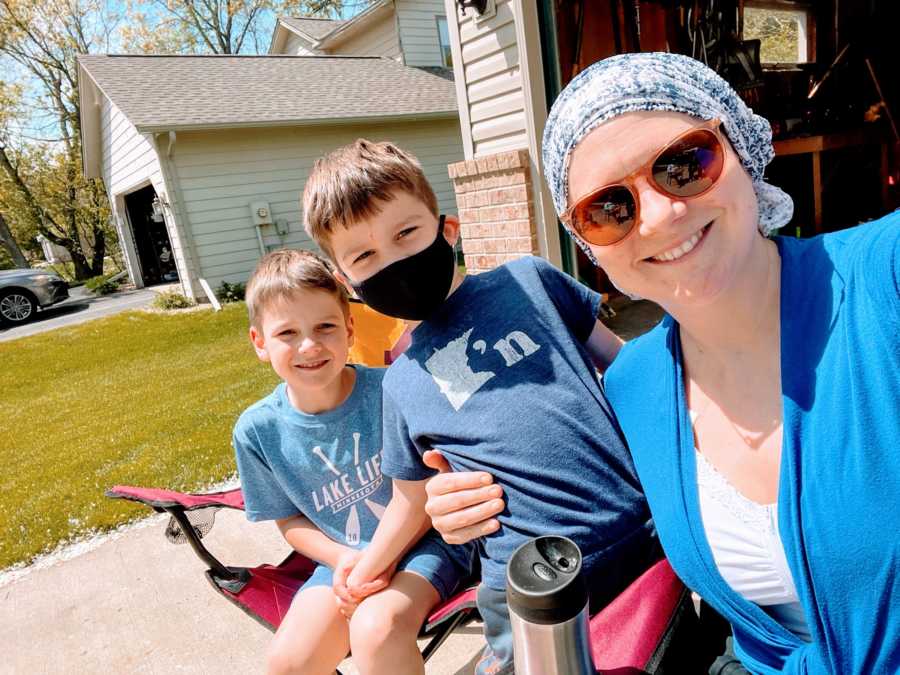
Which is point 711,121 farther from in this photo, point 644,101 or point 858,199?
point 858,199

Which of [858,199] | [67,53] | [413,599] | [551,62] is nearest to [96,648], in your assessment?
[413,599]

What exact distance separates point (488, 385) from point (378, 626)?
70 centimetres

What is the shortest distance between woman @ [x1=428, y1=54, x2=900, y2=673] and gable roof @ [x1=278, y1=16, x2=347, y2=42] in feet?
62.6

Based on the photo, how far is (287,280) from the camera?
6.20 ft

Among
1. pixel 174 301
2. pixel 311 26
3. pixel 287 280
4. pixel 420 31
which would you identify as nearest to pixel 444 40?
pixel 420 31

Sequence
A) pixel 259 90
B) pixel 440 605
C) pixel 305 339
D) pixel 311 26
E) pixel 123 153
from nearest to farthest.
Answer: pixel 440 605
pixel 305 339
pixel 259 90
pixel 123 153
pixel 311 26

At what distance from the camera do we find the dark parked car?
14078 millimetres

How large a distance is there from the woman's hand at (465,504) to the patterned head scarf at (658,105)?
2.12 feet

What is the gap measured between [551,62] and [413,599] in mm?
3989

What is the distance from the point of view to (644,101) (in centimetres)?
89

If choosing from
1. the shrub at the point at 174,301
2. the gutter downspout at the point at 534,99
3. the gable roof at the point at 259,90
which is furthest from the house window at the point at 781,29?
the shrub at the point at 174,301

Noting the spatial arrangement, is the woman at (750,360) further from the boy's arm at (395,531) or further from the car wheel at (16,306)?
the car wheel at (16,306)

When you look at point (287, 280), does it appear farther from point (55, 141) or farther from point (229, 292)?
point (55, 141)

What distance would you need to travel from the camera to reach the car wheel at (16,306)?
14078 mm
